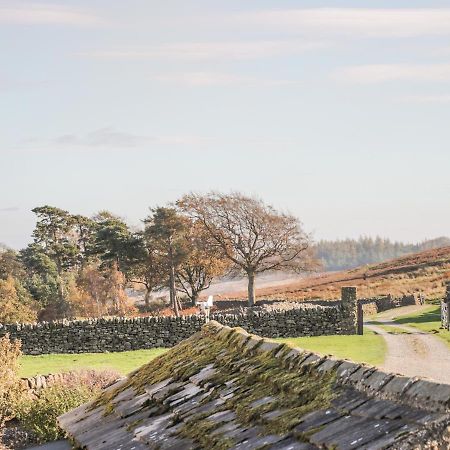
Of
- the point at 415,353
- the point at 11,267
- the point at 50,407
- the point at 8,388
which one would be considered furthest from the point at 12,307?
the point at 50,407

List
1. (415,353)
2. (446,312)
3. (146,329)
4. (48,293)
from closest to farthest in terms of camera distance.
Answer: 1. (415,353)
2. (146,329)
3. (446,312)
4. (48,293)

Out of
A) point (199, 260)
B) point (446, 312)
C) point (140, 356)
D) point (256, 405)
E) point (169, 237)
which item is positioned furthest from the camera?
point (199, 260)

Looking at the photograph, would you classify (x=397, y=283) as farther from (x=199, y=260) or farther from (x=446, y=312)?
(x=446, y=312)

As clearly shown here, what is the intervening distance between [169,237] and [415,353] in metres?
43.3

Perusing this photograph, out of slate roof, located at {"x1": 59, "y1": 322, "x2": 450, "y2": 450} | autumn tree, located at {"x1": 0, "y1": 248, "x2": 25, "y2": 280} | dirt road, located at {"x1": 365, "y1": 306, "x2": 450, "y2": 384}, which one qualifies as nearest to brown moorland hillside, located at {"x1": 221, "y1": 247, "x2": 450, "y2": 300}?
autumn tree, located at {"x1": 0, "y1": 248, "x2": 25, "y2": 280}

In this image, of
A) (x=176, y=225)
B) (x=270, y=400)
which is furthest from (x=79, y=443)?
(x=176, y=225)

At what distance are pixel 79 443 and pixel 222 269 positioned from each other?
66420 mm

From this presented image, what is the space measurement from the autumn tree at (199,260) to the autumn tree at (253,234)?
702 millimetres

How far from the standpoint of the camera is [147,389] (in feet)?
27.6

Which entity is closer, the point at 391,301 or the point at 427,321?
the point at 427,321

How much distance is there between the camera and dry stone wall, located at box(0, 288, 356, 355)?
37.1 m

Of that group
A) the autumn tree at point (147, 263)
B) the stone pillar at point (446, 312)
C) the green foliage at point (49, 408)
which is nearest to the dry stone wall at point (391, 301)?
the stone pillar at point (446, 312)

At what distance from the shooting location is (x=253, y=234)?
7062 centimetres

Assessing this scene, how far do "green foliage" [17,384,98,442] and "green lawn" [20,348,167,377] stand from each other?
10742 mm
